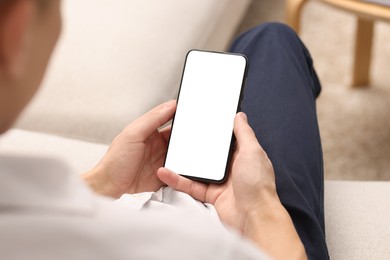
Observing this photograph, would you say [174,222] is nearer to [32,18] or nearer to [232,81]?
[32,18]

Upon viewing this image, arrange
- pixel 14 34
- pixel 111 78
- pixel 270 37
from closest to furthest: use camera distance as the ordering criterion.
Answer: pixel 14 34 < pixel 270 37 < pixel 111 78

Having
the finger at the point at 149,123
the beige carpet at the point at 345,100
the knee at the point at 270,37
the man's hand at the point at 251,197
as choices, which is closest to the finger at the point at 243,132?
the man's hand at the point at 251,197

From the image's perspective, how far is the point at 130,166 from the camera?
3.15 feet

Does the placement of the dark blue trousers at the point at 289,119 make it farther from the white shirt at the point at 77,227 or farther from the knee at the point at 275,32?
the white shirt at the point at 77,227

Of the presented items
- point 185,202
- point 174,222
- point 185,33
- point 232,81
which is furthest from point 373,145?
point 174,222

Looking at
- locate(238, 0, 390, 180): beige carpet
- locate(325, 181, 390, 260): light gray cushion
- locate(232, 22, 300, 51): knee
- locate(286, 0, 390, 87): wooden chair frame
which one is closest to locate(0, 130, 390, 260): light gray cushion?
locate(325, 181, 390, 260): light gray cushion

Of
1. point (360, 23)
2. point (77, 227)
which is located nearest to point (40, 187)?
point (77, 227)

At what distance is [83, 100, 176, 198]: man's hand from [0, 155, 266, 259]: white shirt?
0.42 metres

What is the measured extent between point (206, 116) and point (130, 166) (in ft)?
0.44

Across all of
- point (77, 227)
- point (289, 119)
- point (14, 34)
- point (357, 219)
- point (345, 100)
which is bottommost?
point (345, 100)

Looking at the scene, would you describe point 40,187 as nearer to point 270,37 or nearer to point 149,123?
point 149,123

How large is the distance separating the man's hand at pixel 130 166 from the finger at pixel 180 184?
1.3 inches

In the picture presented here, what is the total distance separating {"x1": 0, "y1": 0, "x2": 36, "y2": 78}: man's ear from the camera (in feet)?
1.53

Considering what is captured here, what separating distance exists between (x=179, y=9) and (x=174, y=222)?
36.8 inches
